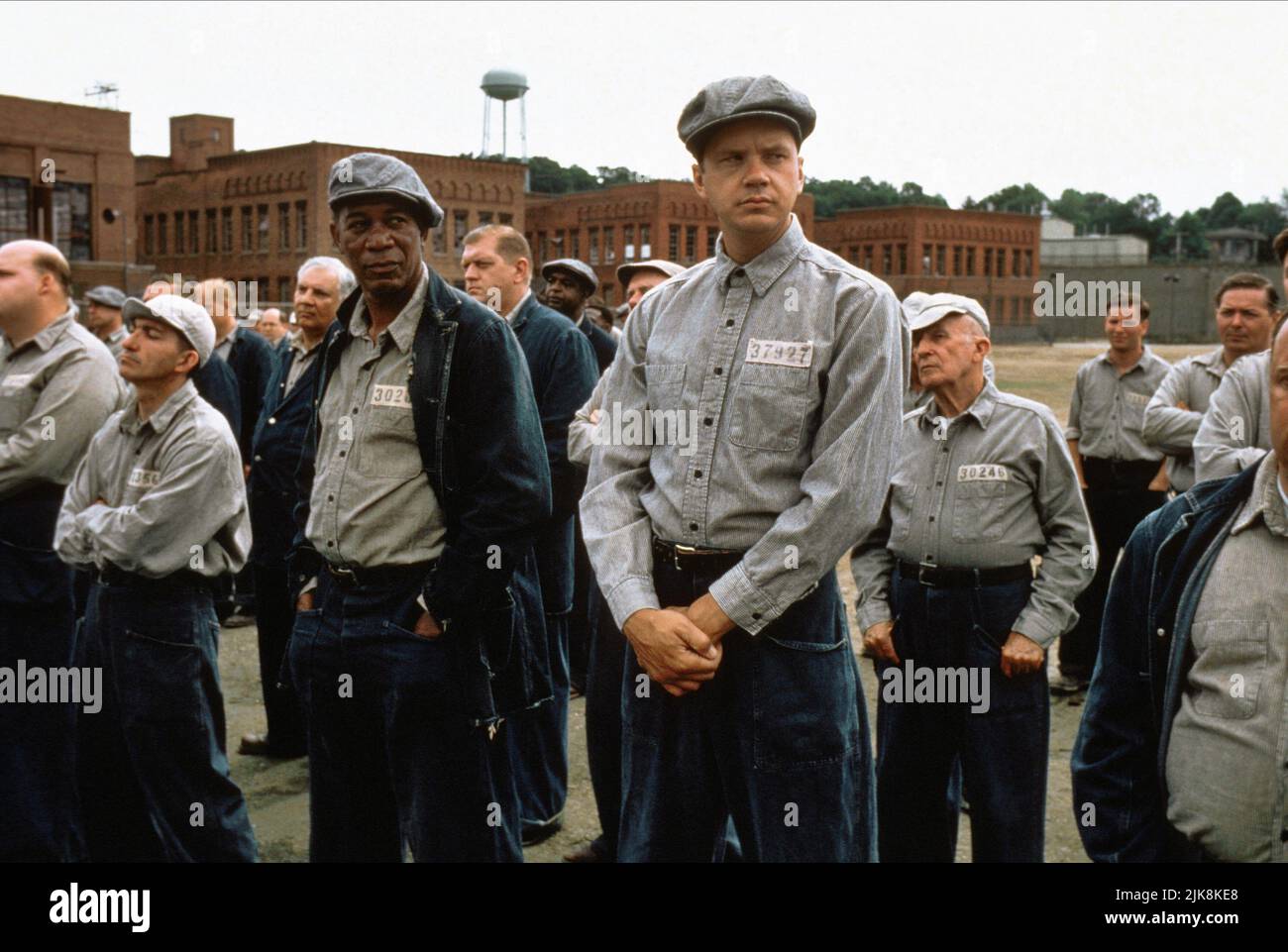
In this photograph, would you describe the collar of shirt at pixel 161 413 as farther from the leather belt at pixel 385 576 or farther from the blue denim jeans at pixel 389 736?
the leather belt at pixel 385 576

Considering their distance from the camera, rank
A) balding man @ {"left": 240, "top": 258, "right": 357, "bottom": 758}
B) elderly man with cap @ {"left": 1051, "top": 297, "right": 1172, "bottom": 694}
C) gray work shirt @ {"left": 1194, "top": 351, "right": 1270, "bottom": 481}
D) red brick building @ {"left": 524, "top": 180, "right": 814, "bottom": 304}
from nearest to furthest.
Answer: gray work shirt @ {"left": 1194, "top": 351, "right": 1270, "bottom": 481}
balding man @ {"left": 240, "top": 258, "right": 357, "bottom": 758}
elderly man with cap @ {"left": 1051, "top": 297, "right": 1172, "bottom": 694}
red brick building @ {"left": 524, "top": 180, "right": 814, "bottom": 304}

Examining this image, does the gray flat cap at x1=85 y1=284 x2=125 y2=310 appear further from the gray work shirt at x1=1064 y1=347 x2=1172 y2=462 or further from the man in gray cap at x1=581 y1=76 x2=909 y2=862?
the man in gray cap at x1=581 y1=76 x2=909 y2=862

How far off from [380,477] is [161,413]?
1.28 meters

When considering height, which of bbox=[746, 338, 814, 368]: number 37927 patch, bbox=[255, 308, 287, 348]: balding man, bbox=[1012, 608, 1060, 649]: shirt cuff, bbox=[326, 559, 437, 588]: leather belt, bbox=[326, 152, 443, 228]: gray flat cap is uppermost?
bbox=[255, 308, 287, 348]: balding man

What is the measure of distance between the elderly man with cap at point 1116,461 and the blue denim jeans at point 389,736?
17.0 feet

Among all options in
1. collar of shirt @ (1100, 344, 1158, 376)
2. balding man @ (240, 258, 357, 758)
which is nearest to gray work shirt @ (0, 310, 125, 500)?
balding man @ (240, 258, 357, 758)

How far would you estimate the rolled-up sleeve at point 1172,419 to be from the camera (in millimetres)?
6480

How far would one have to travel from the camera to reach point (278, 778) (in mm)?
6039

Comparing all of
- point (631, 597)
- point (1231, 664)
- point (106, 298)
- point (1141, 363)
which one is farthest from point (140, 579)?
point (106, 298)

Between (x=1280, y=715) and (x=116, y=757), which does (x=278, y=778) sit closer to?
(x=116, y=757)

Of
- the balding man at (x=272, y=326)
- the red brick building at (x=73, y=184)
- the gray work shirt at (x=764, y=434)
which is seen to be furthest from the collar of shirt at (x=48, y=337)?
the red brick building at (x=73, y=184)

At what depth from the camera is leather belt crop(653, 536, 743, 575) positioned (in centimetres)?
291

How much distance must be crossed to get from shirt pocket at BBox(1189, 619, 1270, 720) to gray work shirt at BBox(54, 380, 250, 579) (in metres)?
3.15

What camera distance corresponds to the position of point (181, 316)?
173 inches
